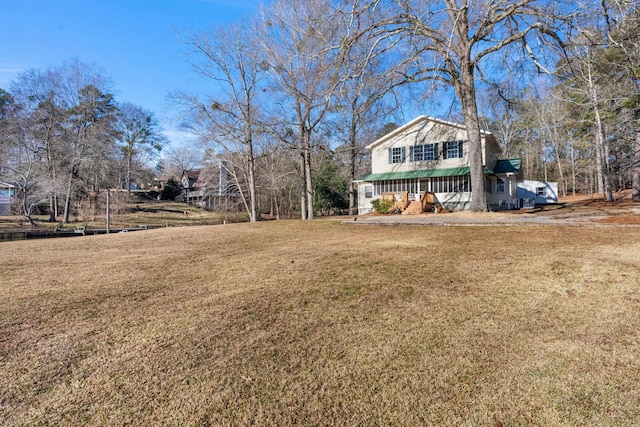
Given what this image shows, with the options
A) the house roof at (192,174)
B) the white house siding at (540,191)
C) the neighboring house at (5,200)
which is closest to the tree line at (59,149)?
the neighboring house at (5,200)

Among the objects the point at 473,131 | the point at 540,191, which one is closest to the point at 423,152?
the point at 473,131

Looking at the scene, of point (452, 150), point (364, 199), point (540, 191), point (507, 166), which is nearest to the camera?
point (452, 150)

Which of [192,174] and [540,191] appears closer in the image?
[540,191]

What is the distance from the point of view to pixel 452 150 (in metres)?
18.6

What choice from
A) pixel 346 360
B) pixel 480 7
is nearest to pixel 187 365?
pixel 346 360

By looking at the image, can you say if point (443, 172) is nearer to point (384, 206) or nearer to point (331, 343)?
point (384, 206)

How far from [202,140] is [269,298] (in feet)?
57.5

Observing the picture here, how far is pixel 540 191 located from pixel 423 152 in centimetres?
1374

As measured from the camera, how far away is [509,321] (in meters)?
2.64

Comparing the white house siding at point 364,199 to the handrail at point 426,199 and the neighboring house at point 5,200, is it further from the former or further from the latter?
the neighboring house at point 5,200

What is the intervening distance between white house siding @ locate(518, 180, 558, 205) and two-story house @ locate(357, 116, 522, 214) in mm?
7730

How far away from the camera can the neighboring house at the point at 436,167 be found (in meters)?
18.2

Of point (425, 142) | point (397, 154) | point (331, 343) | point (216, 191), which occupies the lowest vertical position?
point (331, 343)

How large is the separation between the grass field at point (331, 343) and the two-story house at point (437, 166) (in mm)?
14365
